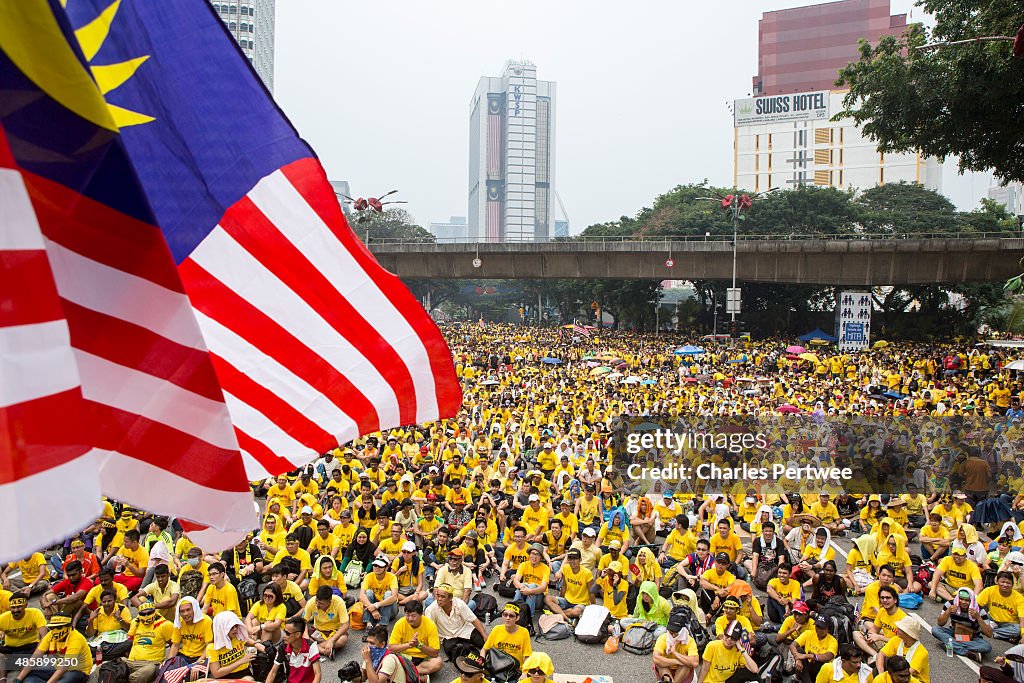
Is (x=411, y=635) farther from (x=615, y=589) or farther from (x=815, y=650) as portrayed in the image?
(x=815, y=650)

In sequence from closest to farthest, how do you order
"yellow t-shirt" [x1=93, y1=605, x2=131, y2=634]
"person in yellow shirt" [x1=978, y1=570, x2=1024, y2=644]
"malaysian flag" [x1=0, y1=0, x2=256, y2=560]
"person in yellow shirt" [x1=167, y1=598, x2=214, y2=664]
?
"malaysian flag" [x1=0, y1=0, x2=256, y2=560]
"person in yellow shirt" [x1=167, y1=598, x2=214, y2=664]
"yellow t-shirt" [x1=93, y1=605, x2=131, y2=634]
"person in yellow shirt" [x1=978, y1=570, x2=1024, y2=644]

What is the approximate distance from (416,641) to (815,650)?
400 cm

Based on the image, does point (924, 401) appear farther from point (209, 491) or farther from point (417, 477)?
point (209, 491)

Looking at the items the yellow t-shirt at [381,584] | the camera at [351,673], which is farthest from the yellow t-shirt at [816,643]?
the yellow t-shirt at [381,584]

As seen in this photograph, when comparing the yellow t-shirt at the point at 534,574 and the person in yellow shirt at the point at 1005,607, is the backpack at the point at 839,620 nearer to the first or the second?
the person in yellow shirt at the point at 1005,607

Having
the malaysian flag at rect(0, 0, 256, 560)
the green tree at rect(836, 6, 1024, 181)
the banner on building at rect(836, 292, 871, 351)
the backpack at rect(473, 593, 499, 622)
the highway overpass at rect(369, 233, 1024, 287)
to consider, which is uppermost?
the green tree at rect(836, 6, 1024, 181)

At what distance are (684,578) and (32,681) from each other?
23.6 ft

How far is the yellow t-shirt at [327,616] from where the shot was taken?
907 centimetres

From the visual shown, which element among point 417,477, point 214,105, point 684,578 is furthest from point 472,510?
point 214,105

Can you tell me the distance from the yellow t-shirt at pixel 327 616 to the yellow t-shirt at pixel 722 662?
3.96 meters

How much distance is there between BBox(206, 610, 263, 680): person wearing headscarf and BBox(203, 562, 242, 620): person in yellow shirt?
793 mm

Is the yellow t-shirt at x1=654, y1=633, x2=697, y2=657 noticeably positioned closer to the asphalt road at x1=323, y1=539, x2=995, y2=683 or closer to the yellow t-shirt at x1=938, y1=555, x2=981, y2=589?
the asphalt road at x1=323, y1=539, x2=995, y2=683

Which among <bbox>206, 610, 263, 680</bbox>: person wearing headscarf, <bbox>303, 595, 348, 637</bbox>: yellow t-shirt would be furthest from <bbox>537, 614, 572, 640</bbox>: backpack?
<bbox>206, 610, 263, 680</bbox>: person wearing headscarf

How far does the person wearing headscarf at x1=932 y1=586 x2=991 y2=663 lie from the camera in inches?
366
